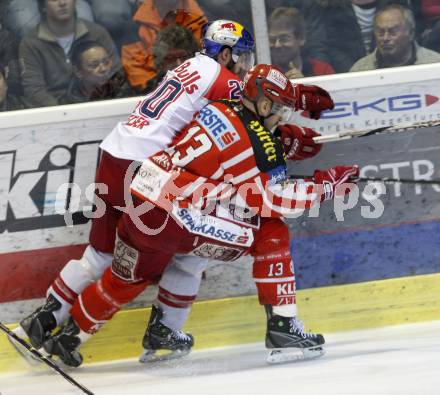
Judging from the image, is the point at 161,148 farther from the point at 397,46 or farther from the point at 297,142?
the point at 397,46

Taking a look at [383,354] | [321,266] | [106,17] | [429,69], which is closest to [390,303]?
[321,266]

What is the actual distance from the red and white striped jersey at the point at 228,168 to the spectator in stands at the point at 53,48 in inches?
28.7

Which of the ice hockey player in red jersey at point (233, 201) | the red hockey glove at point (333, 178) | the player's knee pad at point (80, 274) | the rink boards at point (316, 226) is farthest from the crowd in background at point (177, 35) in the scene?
the player's knee pad at point (80, 274)

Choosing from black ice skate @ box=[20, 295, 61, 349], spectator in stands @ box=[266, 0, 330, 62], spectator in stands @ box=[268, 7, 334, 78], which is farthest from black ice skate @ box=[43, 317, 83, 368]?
spectator in stands @ box=[266, 0, 330, 62]

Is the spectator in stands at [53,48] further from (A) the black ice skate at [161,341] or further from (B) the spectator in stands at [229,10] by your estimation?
(A) the black ice skate at [161,341]

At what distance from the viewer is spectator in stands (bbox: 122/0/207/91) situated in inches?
Answer: 161

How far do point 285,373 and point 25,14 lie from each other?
192cm

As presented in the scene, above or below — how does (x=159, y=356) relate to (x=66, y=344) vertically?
below

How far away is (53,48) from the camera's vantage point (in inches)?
163

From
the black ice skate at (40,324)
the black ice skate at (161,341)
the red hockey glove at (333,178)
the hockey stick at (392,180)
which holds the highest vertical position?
the red hockey glove at (333,178)

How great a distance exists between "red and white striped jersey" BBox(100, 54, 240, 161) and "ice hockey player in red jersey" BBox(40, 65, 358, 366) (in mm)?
92

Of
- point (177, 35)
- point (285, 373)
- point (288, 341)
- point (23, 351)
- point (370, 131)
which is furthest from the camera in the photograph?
point (177, 35)

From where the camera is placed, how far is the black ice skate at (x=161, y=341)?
3.94 meters

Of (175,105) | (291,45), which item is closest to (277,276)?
(175,105)
